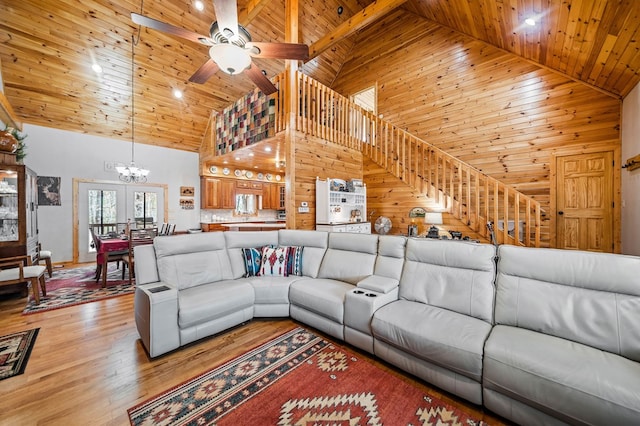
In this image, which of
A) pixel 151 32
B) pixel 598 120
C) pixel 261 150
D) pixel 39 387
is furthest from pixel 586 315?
pixel 151 32

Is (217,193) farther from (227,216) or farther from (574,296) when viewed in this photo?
(574,296)

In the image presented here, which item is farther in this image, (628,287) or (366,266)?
(366,266)

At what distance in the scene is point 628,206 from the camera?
3953 mm

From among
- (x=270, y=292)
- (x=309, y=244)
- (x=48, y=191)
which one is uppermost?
(x=48, y=191)

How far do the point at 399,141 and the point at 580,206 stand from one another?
11.5 feet

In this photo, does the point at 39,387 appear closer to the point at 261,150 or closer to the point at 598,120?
the point at 261,150

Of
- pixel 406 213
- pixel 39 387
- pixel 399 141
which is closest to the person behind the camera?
pixel 39 387

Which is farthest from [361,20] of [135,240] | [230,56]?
[135,240]

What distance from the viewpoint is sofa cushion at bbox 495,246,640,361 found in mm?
1520

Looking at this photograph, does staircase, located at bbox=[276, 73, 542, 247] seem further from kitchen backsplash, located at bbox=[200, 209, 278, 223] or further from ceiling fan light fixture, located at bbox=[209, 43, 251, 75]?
kitchen backsplash, located at bbox=[200, 209, 278, 223]

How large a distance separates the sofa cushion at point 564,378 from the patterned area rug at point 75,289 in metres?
4.64

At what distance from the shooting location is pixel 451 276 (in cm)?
218

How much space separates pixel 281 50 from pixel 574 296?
3317 millimetres

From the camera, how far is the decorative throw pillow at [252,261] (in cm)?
313
